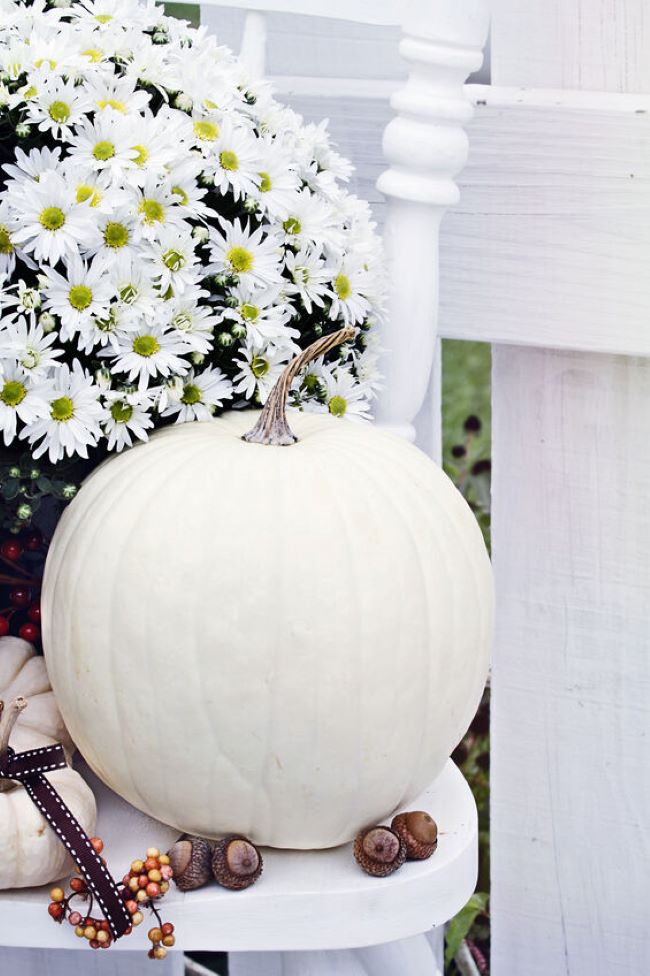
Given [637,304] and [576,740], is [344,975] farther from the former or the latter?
[637,304]

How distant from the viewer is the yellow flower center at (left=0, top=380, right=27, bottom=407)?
0.70 meters

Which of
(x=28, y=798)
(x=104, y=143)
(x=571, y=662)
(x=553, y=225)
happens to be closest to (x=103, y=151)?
(x=104, y=143)

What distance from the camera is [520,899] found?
4.25ft

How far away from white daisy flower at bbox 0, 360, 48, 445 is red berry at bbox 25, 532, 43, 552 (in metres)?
0.13

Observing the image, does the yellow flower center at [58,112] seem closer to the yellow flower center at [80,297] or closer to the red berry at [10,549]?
the yellow flower center at [80,297]

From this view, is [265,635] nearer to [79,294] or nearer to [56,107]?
[79,294]

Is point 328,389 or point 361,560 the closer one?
point 361,560

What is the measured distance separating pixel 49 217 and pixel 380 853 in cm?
42

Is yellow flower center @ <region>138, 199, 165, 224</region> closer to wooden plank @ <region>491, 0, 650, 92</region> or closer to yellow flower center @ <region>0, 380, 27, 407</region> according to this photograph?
yellow flower center @ <region>0, 380, 27, 407</region>

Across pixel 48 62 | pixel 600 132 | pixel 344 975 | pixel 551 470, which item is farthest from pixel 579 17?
pixel 344 975

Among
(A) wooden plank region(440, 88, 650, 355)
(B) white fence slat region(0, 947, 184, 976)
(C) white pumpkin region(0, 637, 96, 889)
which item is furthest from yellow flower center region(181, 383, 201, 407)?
(B) white fence slat region(0, 947, 184, 976)

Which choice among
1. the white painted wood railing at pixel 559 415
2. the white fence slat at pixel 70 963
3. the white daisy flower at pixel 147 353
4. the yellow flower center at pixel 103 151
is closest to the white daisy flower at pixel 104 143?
the yellow flower center at pixel 103 151

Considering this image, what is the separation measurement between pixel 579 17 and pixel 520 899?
0.91 m

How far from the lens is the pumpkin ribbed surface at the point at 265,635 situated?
2.11 feet
